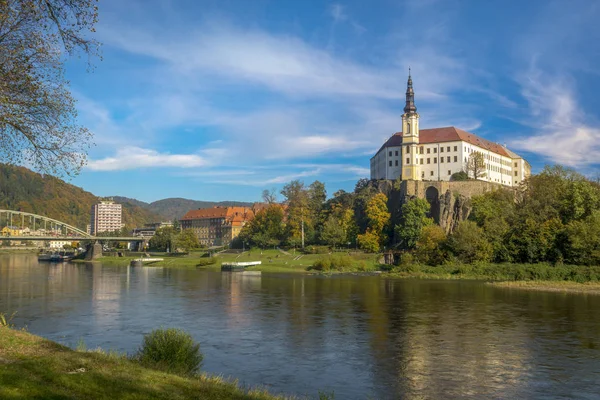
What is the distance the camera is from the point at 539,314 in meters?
34.5

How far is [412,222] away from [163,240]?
6449 cm

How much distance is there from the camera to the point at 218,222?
166250 mm

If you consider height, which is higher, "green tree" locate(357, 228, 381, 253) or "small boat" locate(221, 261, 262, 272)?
"green tree" locate(357, 228, 381, 253)

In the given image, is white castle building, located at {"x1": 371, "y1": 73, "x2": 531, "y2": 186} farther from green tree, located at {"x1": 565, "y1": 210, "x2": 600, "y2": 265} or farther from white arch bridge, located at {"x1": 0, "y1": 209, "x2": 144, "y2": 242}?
white arch bridge, located at {"x1": 0, "y1": 209, "x2": 144, "y2": 242}

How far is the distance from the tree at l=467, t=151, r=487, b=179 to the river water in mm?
48113

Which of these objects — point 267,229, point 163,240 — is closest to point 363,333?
point 267,229

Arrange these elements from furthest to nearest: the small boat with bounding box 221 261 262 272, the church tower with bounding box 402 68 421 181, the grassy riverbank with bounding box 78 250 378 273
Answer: the church tower with bounding box 402 68 421 181 < the grassy riverbank with bounding box 78 250 378 273 < the small boat with bounding box 221 261 262 272

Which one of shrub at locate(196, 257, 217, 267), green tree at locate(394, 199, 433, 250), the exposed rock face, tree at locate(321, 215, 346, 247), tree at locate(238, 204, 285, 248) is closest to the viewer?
green tree at locate(394, 199, 433, 250)

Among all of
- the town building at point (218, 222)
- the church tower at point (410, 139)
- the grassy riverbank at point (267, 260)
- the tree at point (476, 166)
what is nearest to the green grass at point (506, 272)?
the grassy riverbank at point (267, 260)

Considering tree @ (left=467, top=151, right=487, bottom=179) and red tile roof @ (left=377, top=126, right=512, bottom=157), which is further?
red tile roof @ (left=377, top=126, right=512, bottom=157)

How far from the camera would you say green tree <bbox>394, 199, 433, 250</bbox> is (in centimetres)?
7981

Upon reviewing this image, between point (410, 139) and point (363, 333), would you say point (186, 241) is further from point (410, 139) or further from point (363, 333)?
point (363, 333)

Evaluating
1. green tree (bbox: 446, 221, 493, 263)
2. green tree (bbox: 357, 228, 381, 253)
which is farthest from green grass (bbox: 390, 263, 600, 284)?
green tree (bbox: 357, 228, 381, 253)

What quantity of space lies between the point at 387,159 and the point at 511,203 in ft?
91.0
